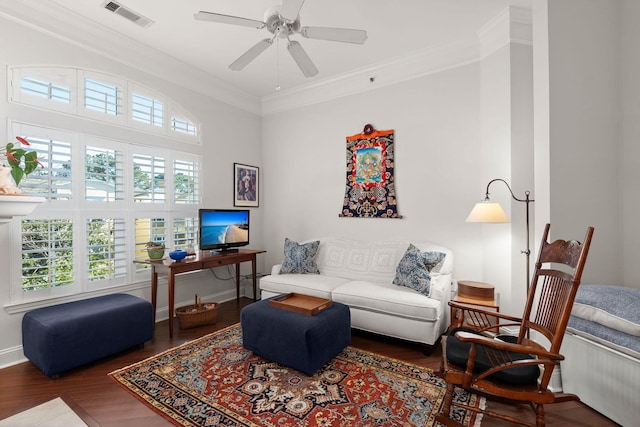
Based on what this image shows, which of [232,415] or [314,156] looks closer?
[232,415]

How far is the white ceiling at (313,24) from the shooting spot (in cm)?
271

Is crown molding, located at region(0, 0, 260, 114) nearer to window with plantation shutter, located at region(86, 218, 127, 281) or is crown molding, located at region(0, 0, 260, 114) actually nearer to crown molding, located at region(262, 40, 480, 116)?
crown molding, located at region(262, 40, 480, 116)

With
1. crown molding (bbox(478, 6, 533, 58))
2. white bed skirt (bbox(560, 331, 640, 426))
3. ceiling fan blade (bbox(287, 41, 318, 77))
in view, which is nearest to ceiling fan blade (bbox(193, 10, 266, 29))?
ceiling fan blade (bbox(287, 41, 318, 77))

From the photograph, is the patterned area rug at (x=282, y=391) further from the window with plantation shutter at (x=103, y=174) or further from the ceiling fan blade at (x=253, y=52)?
the ceiling fan blade at (x=253, y=52)

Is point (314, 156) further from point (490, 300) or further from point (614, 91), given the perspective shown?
point (614, 91)

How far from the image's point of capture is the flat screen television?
12.4ft

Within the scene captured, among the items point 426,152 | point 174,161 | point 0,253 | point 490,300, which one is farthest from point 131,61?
point 490,300

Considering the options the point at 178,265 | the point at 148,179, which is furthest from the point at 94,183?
the point at 178,265

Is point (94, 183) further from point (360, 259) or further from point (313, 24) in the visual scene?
point (360, 259)

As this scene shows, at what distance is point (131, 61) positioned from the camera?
333 centimetres

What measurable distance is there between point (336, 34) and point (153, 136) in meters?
2.49

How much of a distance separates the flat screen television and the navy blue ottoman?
143 centimetres

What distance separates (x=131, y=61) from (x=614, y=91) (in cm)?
447

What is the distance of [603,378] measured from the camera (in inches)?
72.9
